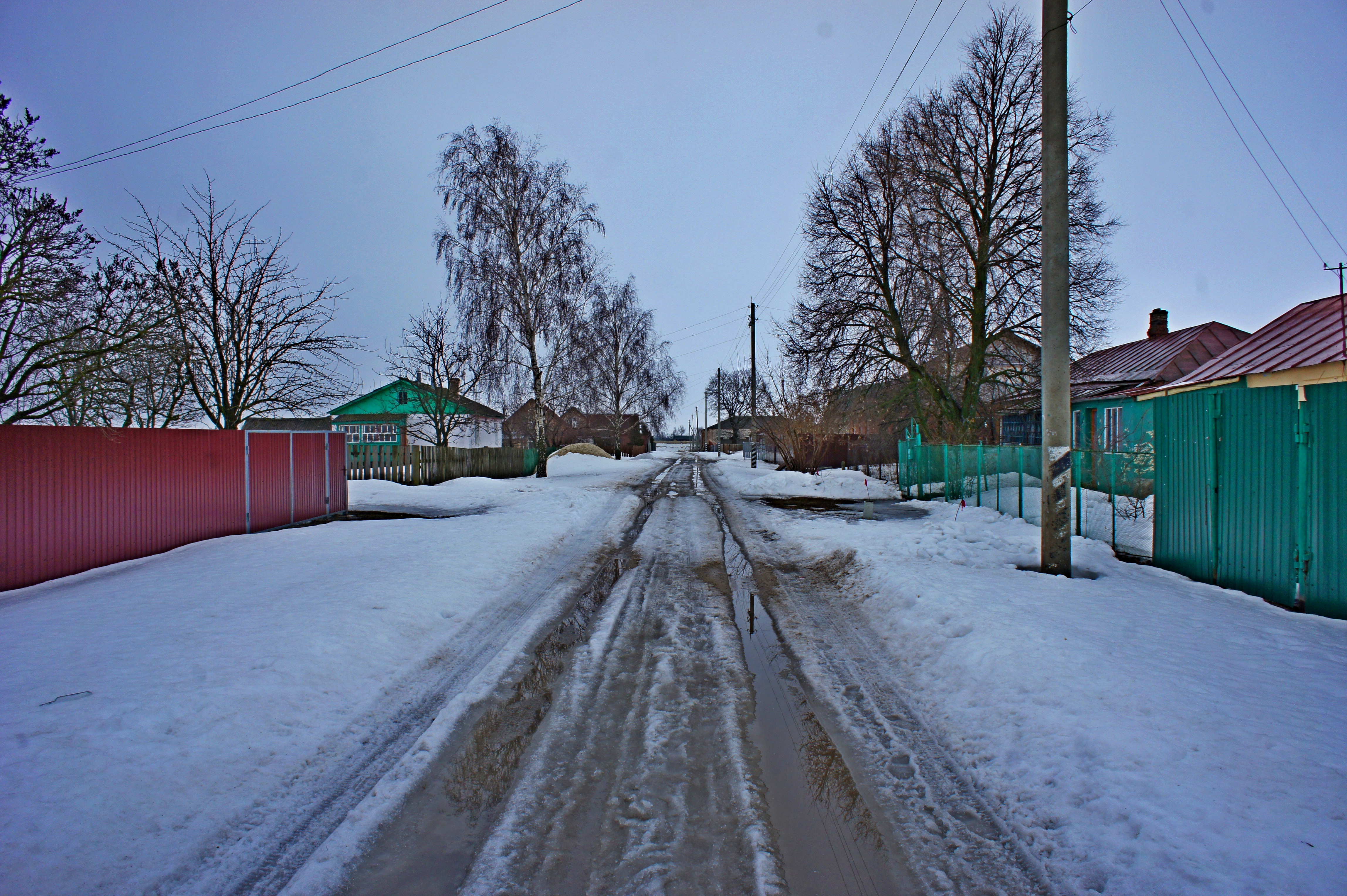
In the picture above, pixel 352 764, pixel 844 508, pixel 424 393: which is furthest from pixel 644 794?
pixel 424 393

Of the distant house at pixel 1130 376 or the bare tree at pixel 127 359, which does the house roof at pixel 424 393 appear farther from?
the distant house at pixel 1130 376

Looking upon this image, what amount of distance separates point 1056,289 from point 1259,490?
2700 mm

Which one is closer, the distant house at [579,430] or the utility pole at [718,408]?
the distant house at [579,430]

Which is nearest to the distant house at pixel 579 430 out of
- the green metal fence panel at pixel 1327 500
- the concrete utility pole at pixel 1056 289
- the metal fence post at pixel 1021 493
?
the metal fence post at pixel 1021 493

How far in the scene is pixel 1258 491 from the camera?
5629 millimetres

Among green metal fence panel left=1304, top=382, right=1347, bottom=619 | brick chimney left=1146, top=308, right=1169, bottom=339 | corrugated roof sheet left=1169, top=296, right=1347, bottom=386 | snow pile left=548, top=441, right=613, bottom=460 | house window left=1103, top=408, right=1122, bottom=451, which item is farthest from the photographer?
snow pile left=548, top=441, right=613, bottom=460

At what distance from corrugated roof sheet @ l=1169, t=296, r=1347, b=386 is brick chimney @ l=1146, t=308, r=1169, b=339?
60.6ft

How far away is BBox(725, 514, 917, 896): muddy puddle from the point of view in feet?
7.66

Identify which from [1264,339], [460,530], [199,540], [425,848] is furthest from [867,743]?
[1264,339]

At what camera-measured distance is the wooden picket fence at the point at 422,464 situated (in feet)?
59.7

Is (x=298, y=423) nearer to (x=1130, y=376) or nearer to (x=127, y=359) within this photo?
(x=127, y=359)

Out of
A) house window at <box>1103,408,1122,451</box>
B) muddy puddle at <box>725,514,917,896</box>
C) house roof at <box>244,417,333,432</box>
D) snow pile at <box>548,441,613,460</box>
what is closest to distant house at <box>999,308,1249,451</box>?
house window at <box>1103,408,1122,451</box>

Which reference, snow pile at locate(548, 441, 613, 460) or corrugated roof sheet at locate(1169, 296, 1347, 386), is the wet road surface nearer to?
corrugated roof sheet at locate(1169, 296, 1347, 386)

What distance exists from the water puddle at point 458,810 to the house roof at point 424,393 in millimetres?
22192
